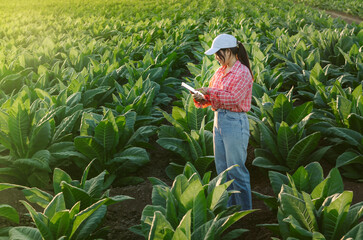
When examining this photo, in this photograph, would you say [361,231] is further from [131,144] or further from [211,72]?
[211,72]

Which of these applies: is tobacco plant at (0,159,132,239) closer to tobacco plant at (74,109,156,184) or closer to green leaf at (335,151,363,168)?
tobacco plant at (74,109,156,184)

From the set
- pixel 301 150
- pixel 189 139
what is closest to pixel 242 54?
pixel 189 139

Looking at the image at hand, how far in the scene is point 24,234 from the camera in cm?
223

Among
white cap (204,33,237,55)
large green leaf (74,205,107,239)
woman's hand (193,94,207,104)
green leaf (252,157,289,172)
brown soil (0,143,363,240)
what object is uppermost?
white cap (204,33,237,55)

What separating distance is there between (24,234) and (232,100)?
1.79 m

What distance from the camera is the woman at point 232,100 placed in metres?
2.97

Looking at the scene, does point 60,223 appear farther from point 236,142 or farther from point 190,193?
point 236,142

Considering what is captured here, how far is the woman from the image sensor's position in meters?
2.97

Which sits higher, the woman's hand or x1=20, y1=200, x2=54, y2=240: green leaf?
the woman's hand

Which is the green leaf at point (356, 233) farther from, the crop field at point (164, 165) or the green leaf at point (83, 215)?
the green leaf at point (83, 215)

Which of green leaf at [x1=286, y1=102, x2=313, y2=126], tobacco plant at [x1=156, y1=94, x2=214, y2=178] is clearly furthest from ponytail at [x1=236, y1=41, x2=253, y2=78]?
green leaf at [x1=286, y1=102, x2=313, y2=126]

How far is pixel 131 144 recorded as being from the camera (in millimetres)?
4102

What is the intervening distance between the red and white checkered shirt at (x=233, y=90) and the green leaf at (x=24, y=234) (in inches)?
64.7

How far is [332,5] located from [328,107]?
2269 cm
